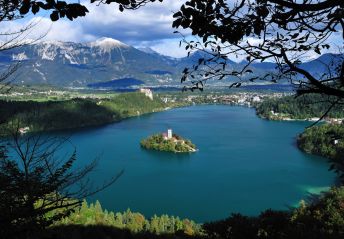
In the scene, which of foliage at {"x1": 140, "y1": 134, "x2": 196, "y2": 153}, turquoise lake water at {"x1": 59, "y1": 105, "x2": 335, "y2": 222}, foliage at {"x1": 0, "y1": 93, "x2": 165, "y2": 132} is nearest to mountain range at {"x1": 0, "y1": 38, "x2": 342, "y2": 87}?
foliage at {"x1": 0, "y1": 93, "x2": 165, "y2": 132}

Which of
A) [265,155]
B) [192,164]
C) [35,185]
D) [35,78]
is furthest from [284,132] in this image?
[35,78]

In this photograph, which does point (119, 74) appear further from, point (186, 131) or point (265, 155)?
point (265, 155)

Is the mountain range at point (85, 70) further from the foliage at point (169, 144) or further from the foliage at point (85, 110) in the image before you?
the foliage at point (169, 144)

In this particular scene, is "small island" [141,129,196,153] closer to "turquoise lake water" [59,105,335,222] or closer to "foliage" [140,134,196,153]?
"foliage" [140,134,196,153]

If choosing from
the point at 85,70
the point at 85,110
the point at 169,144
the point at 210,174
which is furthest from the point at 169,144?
the point at 85,70

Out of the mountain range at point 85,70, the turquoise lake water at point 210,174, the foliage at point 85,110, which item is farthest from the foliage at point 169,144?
the mountain range at point 85,70

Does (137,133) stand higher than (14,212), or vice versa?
(14,212)
